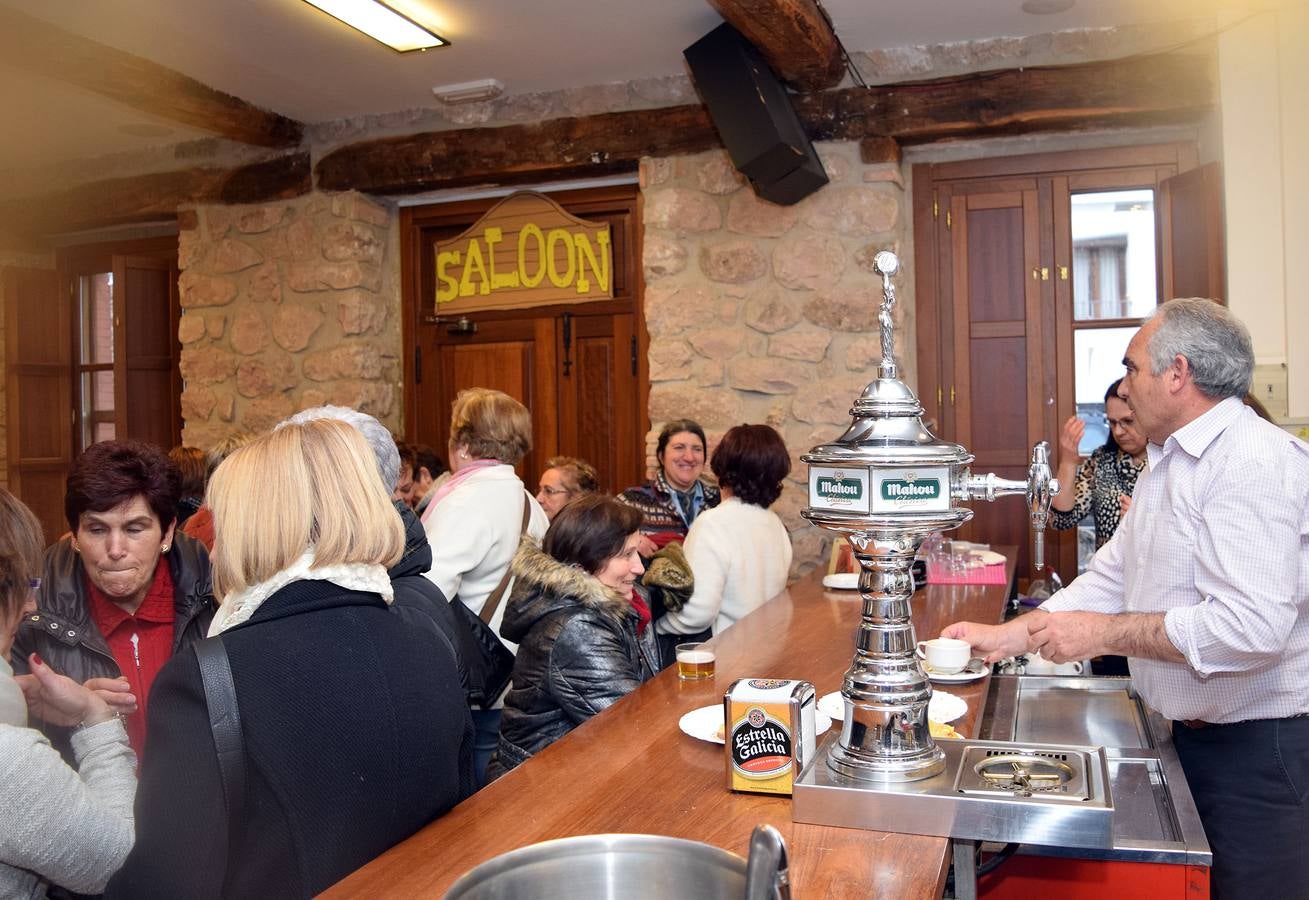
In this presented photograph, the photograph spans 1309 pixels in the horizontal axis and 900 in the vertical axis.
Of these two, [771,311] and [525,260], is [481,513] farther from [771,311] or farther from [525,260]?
[525,260]

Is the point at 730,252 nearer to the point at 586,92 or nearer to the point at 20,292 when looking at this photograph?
the point at 586,92

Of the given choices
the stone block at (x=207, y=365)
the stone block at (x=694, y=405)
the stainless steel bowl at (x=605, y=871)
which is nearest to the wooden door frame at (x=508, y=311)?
the stone block at (x=694, y=405)

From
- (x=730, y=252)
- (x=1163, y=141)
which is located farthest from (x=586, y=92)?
(x=1163, y=141)

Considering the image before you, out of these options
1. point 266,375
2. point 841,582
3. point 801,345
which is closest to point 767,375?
point 801,345

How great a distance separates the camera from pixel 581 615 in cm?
222

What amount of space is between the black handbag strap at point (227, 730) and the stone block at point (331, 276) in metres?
4.25

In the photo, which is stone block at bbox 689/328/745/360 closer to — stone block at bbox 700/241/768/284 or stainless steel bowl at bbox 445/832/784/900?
stone block at bbox 700/241/768/284

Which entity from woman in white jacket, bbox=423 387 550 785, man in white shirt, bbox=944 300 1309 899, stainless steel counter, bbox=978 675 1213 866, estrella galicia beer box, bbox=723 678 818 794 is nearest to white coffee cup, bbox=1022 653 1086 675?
stainless steel counter, bbox=978 675 1213 866

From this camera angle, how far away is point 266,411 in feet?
18.2

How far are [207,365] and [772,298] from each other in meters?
2.98

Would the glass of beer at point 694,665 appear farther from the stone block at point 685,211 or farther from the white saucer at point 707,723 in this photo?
the stone block at point 685,211

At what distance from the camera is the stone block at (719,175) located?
185 inches

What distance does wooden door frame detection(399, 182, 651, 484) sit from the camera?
203 inches

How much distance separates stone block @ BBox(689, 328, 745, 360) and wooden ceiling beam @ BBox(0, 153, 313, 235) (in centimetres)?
218
